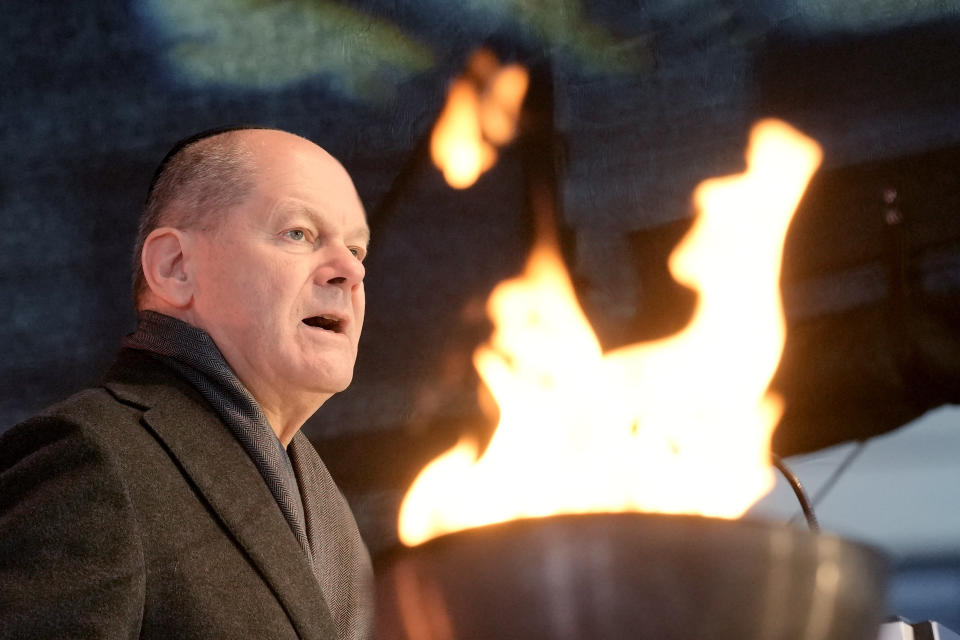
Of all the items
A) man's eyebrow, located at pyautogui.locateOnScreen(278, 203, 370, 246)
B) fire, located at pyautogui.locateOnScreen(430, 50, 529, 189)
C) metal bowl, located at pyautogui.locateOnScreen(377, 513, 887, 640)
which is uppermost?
fire, located at pyautogui.locateOnScreen(430, 50, 529, 189)

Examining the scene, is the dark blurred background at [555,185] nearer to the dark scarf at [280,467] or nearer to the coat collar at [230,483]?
the dark scarf at [280,467]

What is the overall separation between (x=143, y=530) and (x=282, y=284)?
0.34 metres

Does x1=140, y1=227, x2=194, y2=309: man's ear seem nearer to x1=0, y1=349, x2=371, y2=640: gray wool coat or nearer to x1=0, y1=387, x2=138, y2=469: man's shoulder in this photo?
x1=0, y1=349, x2=371, y2=640: gray wool coat

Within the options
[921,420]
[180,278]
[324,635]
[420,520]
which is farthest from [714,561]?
[420,520]

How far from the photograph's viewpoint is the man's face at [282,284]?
992 mm

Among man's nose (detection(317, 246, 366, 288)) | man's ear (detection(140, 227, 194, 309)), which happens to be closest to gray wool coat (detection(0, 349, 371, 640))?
man's ear (detection(140, 227, 194, 309))

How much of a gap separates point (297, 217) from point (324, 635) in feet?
1.57

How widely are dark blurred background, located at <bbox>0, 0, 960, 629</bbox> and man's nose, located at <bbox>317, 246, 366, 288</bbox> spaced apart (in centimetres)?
88

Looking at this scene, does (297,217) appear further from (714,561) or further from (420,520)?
(420,520)

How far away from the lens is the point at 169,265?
1.03m

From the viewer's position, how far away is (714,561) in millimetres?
763

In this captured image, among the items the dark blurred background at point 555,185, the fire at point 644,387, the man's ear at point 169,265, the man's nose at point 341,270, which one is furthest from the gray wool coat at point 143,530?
the dark blurred background at point 555,185

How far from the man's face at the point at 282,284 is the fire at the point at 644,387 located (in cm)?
85

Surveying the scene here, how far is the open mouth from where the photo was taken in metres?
1.06
